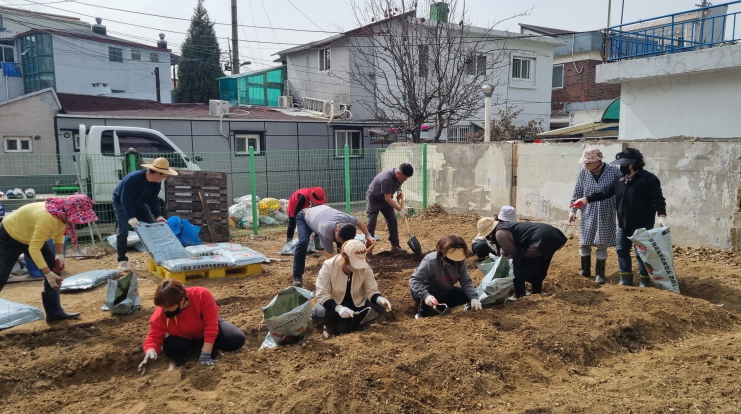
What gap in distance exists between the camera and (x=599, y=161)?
5887 mm

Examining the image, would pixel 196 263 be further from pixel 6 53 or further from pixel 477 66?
pixel 6 53

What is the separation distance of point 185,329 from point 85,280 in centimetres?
318

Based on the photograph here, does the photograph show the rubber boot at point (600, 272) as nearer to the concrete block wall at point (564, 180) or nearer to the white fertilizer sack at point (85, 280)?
the concrete block wall at point (564, 180)

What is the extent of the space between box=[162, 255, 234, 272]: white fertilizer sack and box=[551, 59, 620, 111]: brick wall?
19386 mm

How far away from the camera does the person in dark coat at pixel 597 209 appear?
19.3 feet

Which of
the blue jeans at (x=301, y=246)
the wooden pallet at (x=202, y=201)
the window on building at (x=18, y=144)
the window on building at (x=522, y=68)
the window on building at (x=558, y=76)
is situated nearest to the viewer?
the blue jeans at (x=301, y=246)

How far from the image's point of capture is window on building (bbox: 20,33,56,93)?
25531 millimetres

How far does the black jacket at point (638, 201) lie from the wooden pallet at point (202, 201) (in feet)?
20.8

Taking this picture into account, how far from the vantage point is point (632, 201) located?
18.1ft

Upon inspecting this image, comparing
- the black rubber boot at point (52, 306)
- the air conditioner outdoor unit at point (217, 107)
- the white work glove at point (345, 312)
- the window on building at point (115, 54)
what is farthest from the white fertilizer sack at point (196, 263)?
the window on building at point (115, 54)

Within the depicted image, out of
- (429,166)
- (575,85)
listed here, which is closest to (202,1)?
(575,85)

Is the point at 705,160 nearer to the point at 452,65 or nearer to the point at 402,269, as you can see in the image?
the point at 402,269

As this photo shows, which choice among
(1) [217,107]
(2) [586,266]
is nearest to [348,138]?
(1) [217,107]

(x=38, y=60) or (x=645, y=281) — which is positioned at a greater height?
(x=38, y=60)
